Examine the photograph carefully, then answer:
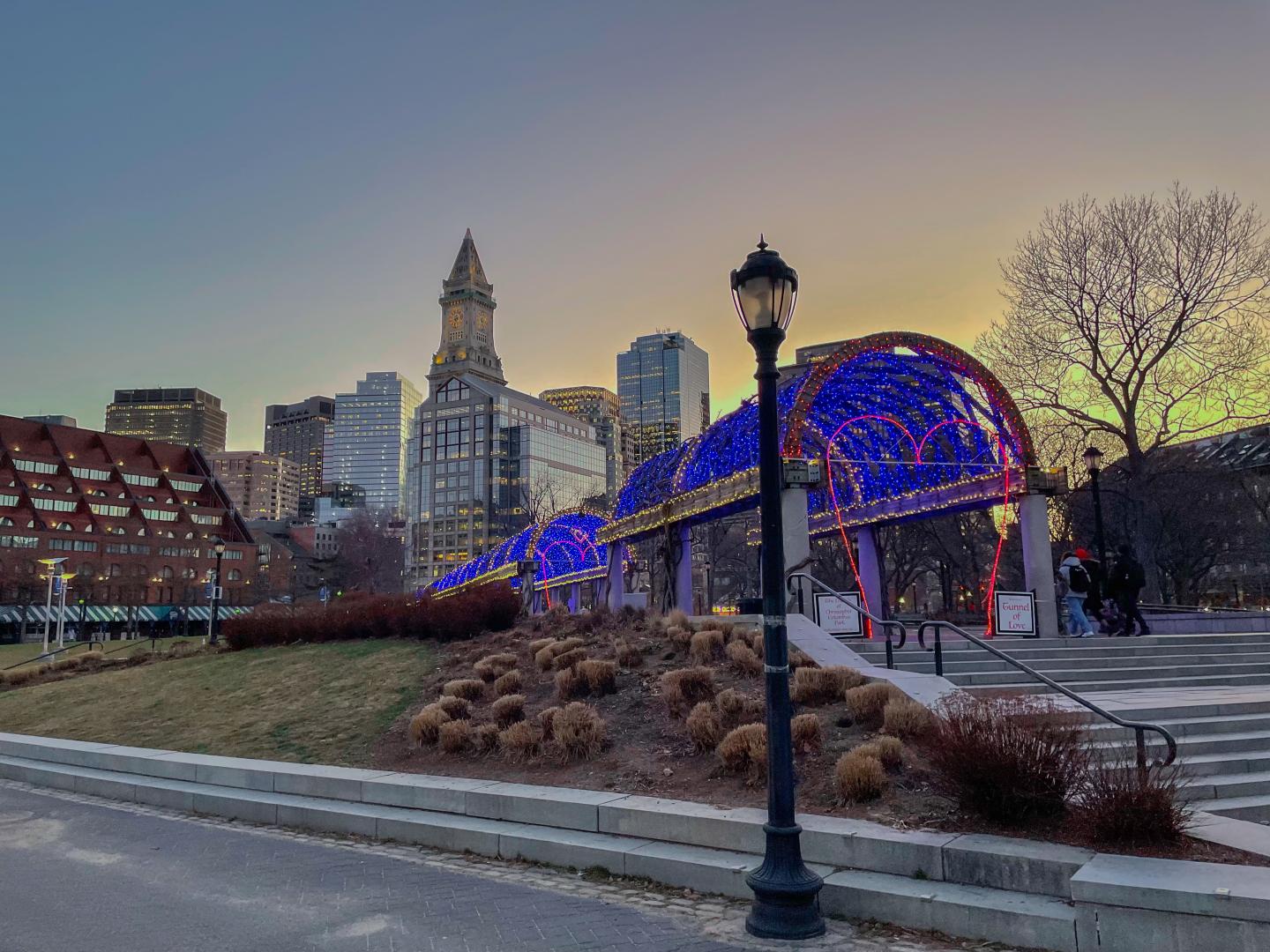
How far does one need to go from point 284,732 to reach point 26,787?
13.4 ft

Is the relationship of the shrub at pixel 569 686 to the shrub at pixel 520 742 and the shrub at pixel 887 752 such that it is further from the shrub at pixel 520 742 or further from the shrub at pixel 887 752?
the shrub at pixel 887 752

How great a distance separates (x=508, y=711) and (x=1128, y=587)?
13470 mm

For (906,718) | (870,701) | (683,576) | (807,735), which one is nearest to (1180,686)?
(870,701)

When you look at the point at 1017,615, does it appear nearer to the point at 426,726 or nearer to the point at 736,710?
the point at 736,710

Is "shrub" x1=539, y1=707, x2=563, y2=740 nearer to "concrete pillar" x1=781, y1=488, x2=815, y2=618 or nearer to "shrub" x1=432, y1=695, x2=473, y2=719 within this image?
"shrub" x1=432, y1=695, x2=473, y2=719

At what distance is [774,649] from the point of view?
6422 millimetres

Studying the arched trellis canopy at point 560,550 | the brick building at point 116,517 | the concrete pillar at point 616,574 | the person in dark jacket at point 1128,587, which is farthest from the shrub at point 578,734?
the brick building at point 116,517

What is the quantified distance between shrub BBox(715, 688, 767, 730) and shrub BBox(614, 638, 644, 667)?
3455 mm

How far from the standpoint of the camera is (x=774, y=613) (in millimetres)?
6465

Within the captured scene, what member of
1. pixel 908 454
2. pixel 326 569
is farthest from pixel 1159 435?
pixel 326 569

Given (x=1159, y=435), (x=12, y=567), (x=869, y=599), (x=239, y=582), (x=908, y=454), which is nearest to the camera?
(x=908, y=454)

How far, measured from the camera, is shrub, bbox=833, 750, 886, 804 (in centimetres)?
773

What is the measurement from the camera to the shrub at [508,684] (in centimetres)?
1398

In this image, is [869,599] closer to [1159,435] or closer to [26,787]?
[1159,435]
